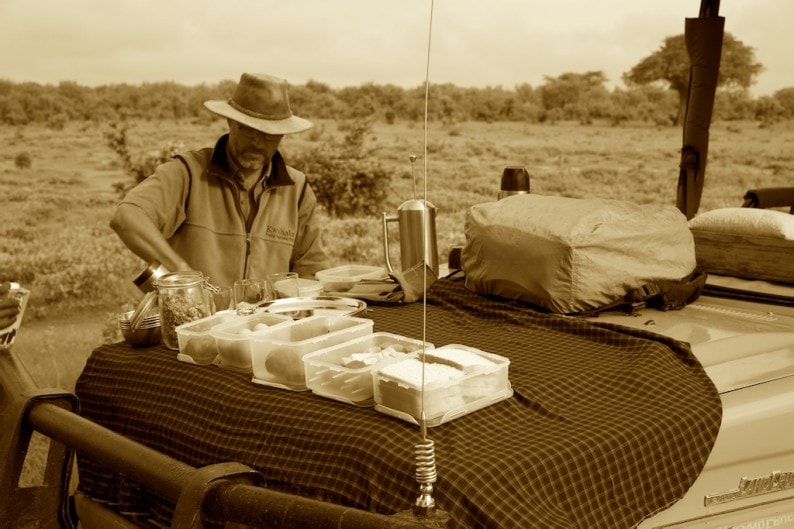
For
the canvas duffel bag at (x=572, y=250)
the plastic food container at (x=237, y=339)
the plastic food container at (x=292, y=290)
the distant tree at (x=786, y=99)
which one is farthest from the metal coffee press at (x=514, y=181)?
the distant tree at (x=786, y=99)

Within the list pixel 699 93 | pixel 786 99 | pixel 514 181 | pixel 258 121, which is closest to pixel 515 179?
pixel 514 181

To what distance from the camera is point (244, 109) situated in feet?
9.94

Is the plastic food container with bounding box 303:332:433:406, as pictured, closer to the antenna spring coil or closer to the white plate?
the white plate

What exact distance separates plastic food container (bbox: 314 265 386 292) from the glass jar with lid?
55 centimetres

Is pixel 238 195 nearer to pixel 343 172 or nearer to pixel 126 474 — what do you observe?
pixel 126 474

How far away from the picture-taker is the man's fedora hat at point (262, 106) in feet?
9.72

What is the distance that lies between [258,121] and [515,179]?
1.04 meters

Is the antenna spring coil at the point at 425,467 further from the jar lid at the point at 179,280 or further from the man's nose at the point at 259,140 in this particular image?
the man's nose at the point at 259,140

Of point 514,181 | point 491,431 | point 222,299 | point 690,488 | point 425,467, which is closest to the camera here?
point 425,467

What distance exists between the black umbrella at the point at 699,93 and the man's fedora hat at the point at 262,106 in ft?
5.71

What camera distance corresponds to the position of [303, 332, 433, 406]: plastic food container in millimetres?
1499

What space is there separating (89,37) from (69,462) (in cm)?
349

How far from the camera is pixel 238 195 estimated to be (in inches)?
125

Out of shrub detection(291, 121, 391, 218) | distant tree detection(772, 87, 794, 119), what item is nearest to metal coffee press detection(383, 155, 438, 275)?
shrub detection(291, 121, 391, 218)
